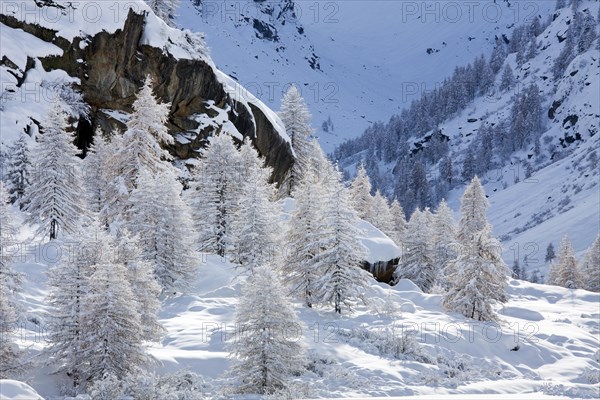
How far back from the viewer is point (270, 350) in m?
16.7

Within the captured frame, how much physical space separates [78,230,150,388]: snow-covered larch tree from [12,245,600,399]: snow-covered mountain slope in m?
1.52

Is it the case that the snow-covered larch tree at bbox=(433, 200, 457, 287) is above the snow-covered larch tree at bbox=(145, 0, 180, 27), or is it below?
below

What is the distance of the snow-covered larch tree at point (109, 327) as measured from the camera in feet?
50.4

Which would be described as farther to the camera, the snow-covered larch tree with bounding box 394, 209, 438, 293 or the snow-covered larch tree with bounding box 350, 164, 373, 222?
the snow-covered larch tree with bounding box 350, 164, 373, 222

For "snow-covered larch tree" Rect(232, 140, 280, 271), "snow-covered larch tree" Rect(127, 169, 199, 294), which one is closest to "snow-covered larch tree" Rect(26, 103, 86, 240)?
"snow-covered larch tree" Rect(127, 169, 199, 294)

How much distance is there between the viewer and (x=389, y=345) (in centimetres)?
2289

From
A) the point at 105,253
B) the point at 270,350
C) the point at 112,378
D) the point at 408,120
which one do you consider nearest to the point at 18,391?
the point at 112,378

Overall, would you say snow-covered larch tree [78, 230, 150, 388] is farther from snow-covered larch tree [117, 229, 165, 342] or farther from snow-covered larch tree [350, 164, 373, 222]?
snow-covered larch tree [350, 164, 373, 222]

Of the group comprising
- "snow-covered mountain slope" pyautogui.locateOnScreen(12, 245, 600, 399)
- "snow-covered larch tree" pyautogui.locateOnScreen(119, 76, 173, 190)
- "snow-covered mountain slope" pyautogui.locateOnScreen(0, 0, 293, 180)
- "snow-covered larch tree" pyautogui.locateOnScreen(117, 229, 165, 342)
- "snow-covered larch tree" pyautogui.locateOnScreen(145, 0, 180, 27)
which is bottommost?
"snow-covered mountain slope" pyautogui.locateOnScreen(12, 245, 600, 399)

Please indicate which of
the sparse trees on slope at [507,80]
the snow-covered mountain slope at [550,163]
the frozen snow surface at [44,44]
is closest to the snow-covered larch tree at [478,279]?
the frozen snow surface at [44,44]

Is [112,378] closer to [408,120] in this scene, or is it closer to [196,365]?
[196,365]

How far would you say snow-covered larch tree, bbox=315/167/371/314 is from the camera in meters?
26.1

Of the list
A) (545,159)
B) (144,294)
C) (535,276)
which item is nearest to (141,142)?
(144,294)

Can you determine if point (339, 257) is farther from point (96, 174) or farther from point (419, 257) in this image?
point (419, 257)
